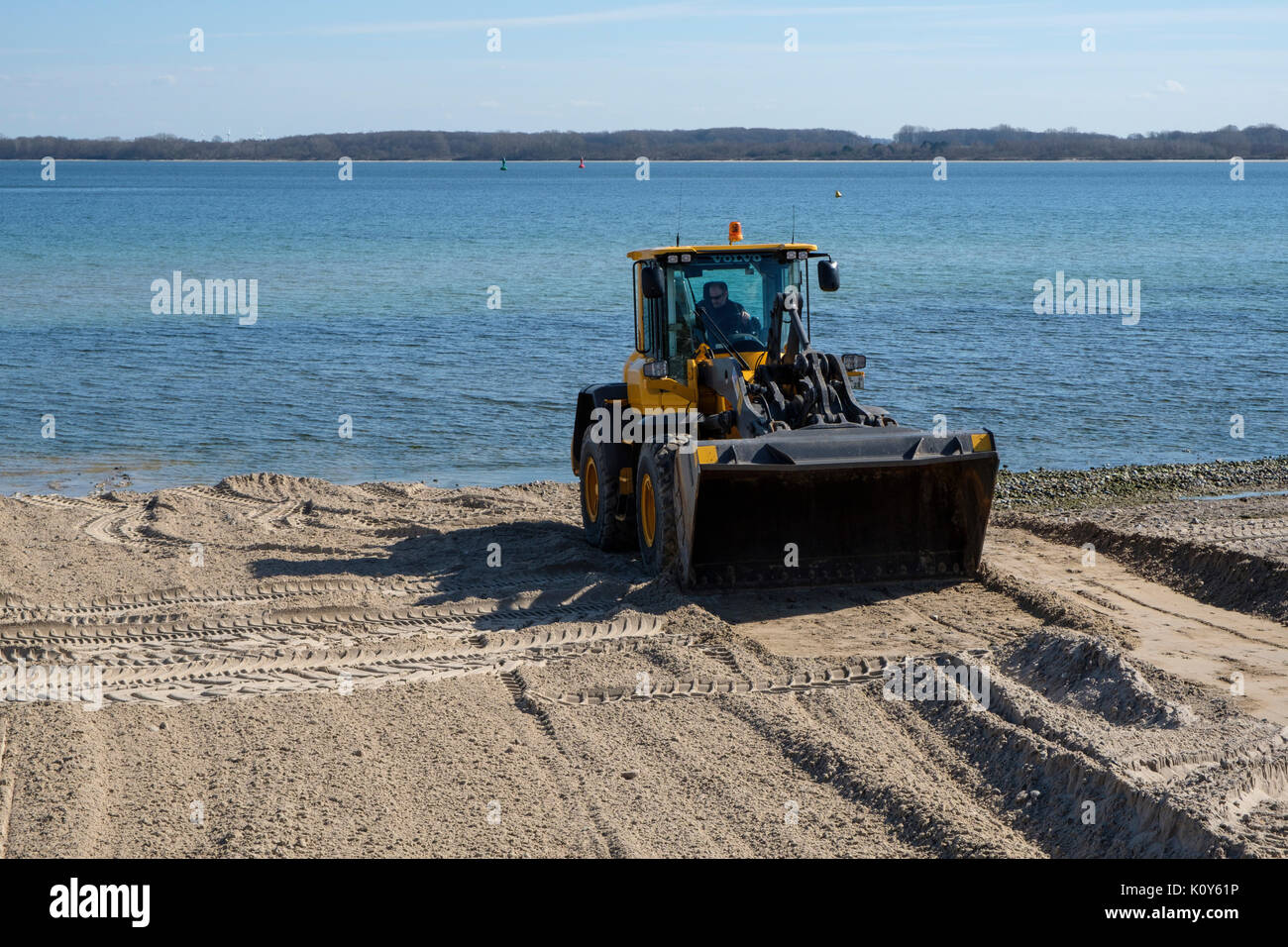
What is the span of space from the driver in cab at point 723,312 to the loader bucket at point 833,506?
1.57 metres

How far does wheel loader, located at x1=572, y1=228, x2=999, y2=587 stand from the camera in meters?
9.22

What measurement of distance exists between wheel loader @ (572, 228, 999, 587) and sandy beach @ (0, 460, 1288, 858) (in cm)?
36

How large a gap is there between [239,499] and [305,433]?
5165 mm

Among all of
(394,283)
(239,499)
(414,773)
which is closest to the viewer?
(414,773)

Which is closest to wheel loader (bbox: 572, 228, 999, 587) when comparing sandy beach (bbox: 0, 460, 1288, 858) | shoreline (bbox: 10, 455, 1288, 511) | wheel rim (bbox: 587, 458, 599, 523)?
sandy beach (bbox: 0, 460, 1288, 858)

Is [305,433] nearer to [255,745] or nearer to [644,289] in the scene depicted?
[644,289]

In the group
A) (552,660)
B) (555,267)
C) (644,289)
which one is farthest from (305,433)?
(555,267)

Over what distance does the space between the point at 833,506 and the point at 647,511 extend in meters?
1.65

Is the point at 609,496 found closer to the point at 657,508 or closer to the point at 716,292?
the point at 657,508

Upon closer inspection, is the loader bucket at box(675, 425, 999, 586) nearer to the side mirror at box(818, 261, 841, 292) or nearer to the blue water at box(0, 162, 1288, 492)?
the side mirror at box(818, 261, 841, 292)

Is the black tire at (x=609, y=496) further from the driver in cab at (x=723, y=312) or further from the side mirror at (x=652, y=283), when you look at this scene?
the side mirror at (x=652, y=283)

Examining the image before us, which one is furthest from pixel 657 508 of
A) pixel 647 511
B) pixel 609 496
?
pixel 609 496
